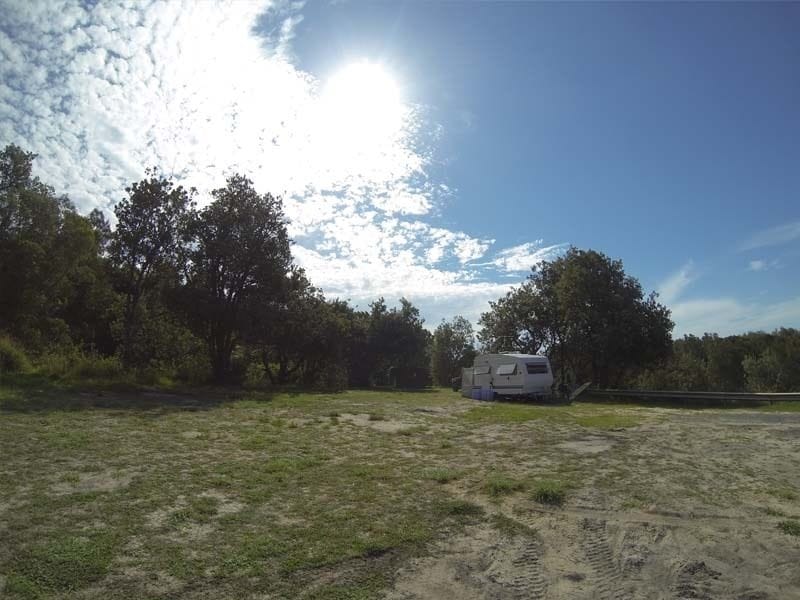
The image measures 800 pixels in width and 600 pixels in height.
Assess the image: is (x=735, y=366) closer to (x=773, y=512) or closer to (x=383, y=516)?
(x=773, y=512)

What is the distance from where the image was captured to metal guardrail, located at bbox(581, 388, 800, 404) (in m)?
21.7

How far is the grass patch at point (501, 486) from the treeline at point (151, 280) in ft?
58.6

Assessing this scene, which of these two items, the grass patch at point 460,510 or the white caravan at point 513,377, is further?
the white caravan at point 513,377

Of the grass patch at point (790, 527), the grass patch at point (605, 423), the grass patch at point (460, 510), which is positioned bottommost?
the grass patch at point (460, 510)

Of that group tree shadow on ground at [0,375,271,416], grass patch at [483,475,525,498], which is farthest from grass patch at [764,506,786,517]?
tree shadow on ground at [0,375,271,416]

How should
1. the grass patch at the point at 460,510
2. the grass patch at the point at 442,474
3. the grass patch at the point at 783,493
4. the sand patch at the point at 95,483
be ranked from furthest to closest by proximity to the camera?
the grass patch at the point at 442,474, the grass patch at the point at 783,493, the sand patch at the point at 95,483, the grass patch at the point at 460,510

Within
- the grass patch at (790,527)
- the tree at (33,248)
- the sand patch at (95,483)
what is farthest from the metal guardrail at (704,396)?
the tree at (33,248)

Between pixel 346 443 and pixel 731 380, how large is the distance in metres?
84.2

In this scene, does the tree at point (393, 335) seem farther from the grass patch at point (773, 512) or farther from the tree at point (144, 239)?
the grass patch at point (773, 512)

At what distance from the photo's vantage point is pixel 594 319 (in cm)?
3319

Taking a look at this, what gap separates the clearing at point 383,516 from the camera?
3.99 meters

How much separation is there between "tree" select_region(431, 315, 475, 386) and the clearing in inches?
2446

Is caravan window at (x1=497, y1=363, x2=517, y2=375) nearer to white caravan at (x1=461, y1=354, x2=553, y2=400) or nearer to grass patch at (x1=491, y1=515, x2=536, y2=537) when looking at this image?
white caravan at (x1=461, y1=354, x2=553, y2=400)

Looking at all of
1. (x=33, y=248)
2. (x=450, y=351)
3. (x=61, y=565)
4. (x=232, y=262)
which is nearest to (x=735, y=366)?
(x=450, y=351)
